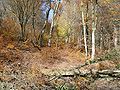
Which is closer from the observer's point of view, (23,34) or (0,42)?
(0,42)

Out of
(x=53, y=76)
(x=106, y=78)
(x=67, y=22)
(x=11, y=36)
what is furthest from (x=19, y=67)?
(x=67, y=22)

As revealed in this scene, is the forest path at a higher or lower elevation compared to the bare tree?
lower

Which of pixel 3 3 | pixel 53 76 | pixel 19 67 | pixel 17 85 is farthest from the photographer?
pixel 3 3

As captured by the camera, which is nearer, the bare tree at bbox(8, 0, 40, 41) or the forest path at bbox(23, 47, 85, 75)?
the forest path at bbox(23, 47, 85, 75)

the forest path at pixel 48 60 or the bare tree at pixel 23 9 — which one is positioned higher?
the bare tree at pixel 23 9

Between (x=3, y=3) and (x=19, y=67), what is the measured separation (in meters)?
15.9

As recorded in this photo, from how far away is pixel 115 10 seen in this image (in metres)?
29.2

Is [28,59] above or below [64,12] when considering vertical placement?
below

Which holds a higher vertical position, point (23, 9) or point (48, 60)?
point (23, 9)

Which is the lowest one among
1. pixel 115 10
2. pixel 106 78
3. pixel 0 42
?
pixel 106 78

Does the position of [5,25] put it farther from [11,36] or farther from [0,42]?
[0,42]

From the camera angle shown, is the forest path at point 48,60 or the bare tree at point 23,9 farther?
the bare tree at point 23,9

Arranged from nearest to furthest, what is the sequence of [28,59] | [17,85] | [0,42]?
1. [17,85]
2. [28,59]
3. [0,42]

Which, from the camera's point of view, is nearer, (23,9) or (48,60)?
(48,60)
